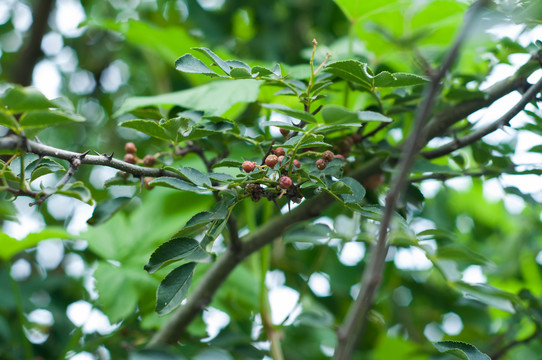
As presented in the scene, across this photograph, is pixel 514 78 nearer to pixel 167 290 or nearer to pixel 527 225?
pixel 167 290

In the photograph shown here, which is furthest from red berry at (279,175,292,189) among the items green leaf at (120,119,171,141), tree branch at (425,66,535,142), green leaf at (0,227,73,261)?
green leaf at (0,227,73,261)

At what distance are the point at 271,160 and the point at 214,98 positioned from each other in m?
0.20

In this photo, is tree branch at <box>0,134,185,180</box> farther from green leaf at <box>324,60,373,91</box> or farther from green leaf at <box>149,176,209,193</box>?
green leaf at <box>324,60,373,91</box>

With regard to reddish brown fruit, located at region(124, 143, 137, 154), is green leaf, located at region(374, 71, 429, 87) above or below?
above

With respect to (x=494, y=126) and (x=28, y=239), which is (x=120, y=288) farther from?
(x=494, y=126)

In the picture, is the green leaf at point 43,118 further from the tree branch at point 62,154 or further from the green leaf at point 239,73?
the green leaf at point 239,73

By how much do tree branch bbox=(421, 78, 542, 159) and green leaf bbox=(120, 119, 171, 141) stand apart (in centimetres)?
28

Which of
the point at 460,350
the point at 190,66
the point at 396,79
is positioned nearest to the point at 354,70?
the point at 396,79

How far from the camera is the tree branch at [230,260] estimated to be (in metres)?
0.58

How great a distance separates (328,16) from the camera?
1.12 metres

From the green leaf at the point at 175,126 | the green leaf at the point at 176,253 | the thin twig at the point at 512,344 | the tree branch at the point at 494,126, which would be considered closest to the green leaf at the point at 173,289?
the green leaf at the point at 176,253

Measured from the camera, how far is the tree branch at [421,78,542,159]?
1.43 ft

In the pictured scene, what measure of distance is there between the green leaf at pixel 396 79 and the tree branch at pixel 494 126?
10cm

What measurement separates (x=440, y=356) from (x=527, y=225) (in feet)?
2.04
